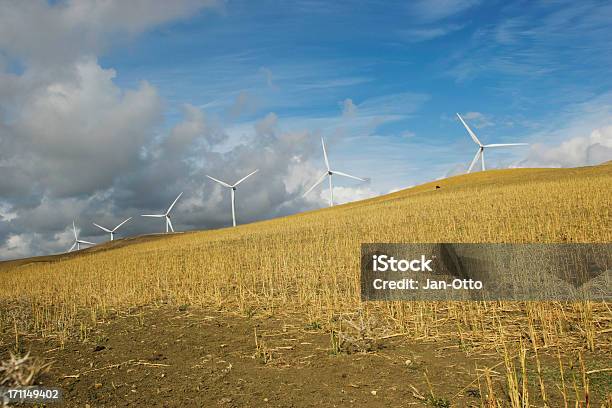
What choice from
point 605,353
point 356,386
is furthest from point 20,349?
point 605,353

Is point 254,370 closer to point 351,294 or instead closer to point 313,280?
point 351,294

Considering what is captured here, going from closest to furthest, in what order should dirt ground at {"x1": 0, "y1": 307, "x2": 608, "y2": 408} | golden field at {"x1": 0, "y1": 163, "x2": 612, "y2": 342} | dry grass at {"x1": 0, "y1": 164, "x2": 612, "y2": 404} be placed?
1. dirt ground at {"x1": 0, "y1": 307, "x2": 608, "y2": 408}
2. dry grass at {"x1": 0, "y1": 164, "x2": 612, "y2": 404}
3. golden field at {"x1": 0, "y1": 163, "x2": 612, "y2": 342}

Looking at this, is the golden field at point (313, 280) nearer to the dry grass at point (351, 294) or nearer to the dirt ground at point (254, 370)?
the dry grass at point (351, 294)

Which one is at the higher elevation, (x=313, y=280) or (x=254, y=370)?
(x=313, y=280)

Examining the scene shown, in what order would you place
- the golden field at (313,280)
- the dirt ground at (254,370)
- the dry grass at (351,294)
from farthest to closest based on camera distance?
1. the golden field at (313,280)
2. the dry grass at (351,294)
3. the dirt ground at (254,370)

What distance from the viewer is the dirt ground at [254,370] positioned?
5.68 meters

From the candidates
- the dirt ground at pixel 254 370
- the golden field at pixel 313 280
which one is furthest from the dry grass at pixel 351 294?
Result: the dirt ground at pixel 254 370

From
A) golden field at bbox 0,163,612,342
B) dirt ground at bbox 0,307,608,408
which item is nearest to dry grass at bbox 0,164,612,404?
golden field at bbox 0,163,612,342

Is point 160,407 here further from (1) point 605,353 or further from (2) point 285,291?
(2) point 285,291

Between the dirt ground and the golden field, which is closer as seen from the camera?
the dirt ground

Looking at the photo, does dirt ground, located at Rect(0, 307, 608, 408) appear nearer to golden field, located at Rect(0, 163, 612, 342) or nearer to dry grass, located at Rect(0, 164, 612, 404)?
dry grass, located at Rect(0, 164, 612, 404)

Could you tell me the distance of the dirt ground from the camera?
5684 millimetres

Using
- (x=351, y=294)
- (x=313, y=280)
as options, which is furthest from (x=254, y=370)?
(x=313, y=280)

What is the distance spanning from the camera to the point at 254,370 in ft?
22.4
